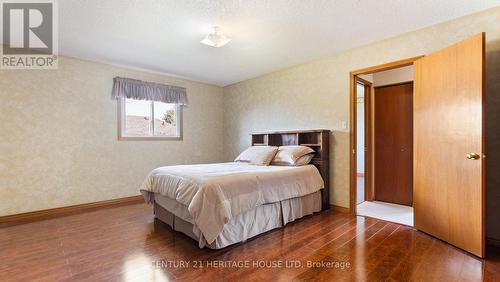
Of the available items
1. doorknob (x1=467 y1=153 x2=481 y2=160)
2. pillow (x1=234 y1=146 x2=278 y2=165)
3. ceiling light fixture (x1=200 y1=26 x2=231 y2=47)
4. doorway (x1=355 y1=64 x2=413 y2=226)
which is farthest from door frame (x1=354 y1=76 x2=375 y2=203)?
ceiling light fixture (x1=200 y1=26 x2=231 y2=47)

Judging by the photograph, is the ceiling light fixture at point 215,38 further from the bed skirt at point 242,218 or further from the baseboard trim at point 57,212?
the baseboard trim at point 57,212

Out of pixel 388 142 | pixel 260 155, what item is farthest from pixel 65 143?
pixel 388 142

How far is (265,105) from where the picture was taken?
4605 mm

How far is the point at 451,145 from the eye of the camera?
2.31 m

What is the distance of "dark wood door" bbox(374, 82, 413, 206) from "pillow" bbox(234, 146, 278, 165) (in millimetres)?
1967

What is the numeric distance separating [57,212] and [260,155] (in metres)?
3.09

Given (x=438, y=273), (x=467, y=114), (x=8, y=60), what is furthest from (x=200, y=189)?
(x=8, y=60)

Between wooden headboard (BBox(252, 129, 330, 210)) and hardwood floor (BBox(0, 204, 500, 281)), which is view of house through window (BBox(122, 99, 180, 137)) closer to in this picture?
hardwood floor (BBox(0, 204, 500, 281))

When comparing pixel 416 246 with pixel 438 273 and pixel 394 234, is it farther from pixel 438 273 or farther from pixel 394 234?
pixel 438 273

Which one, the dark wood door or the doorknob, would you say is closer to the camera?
the doorknob

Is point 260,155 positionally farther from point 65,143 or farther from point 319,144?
point 65,143

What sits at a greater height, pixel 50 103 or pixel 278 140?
pixel 50 103

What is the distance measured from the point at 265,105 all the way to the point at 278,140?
0.79 m

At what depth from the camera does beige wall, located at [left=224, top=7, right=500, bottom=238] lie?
7.63ft
